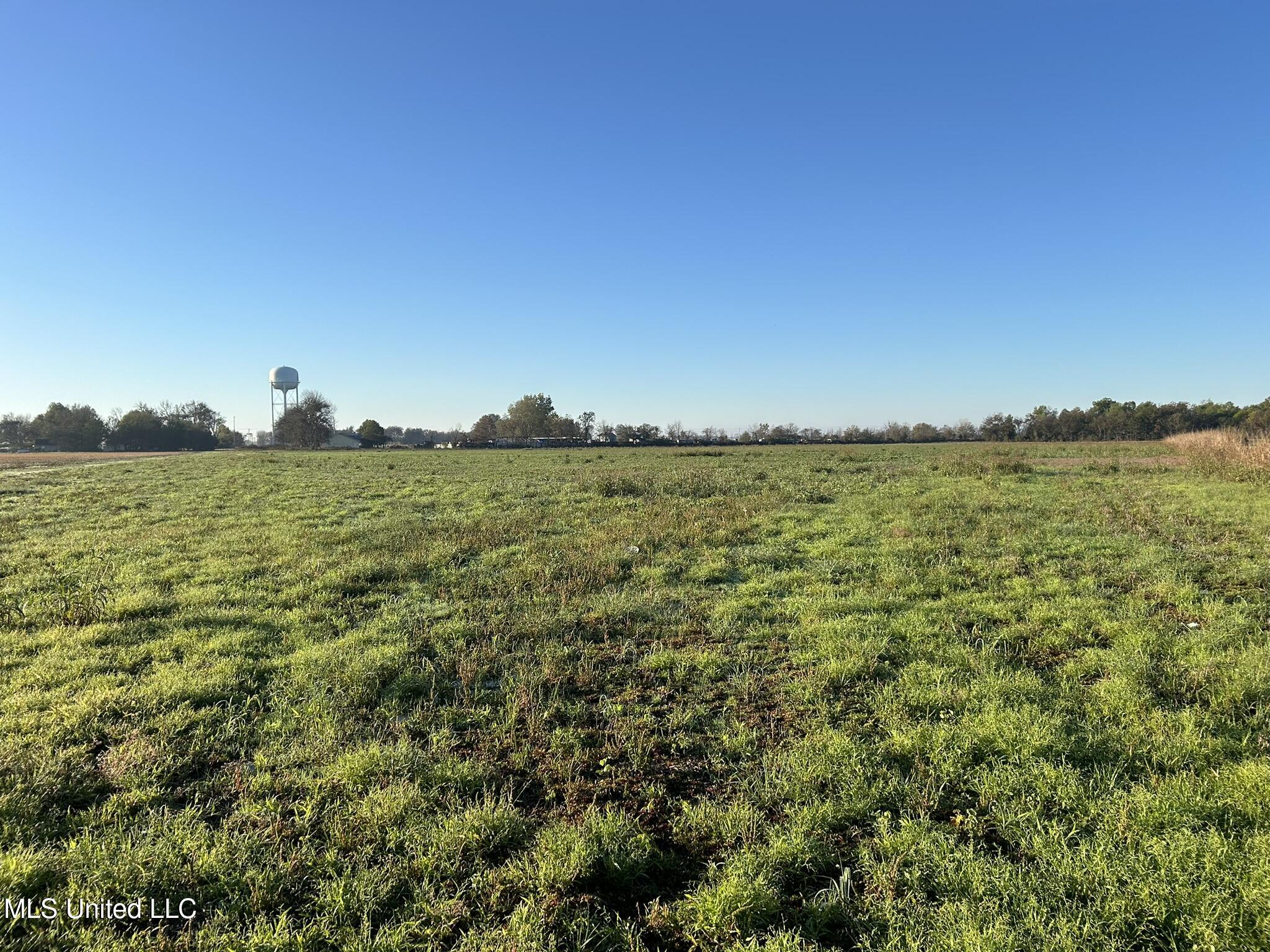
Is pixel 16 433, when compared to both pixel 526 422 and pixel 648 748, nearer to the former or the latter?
pixel 526 422

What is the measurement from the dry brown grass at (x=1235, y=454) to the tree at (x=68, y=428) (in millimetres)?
127952

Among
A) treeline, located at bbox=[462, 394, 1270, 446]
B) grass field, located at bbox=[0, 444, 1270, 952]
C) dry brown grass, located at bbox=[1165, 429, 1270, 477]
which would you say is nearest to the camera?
grass field, located at bbox=[0, 444, 1270, 952]

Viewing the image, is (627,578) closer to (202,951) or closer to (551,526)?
(551,526)

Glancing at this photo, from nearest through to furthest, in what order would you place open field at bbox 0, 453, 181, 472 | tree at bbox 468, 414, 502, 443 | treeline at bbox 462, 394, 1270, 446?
open field at bbox 0, 453, 181, 472 < treeline at bbox 462, 394, 1270, 446 < tree at bbox 468, 414, 502, 443

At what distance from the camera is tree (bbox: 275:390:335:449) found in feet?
324

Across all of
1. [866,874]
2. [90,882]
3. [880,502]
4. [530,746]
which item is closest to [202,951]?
[90,882]

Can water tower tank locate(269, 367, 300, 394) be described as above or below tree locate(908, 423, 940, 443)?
above

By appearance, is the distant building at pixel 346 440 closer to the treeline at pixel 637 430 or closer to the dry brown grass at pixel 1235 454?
the treeline at pixel 637 430

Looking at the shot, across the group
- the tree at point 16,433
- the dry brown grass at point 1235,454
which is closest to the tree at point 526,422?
the tree at point 16,433

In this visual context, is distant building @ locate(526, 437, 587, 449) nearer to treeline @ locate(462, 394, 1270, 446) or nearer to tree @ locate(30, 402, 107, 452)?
treeline @ locate(462, 394, 1270, 446)

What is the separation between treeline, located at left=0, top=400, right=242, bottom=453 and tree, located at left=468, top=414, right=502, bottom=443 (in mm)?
47981

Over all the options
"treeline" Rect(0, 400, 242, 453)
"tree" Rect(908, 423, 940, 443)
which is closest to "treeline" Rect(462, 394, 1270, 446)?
"tree" Rect(908, 423, 940, 443)

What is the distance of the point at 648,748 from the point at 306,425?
11000cm

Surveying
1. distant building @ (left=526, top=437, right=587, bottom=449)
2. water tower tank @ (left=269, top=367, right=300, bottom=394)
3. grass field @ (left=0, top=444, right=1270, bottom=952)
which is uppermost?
water tower tank @ (left=269, top=367, right=300, bottom=394)
